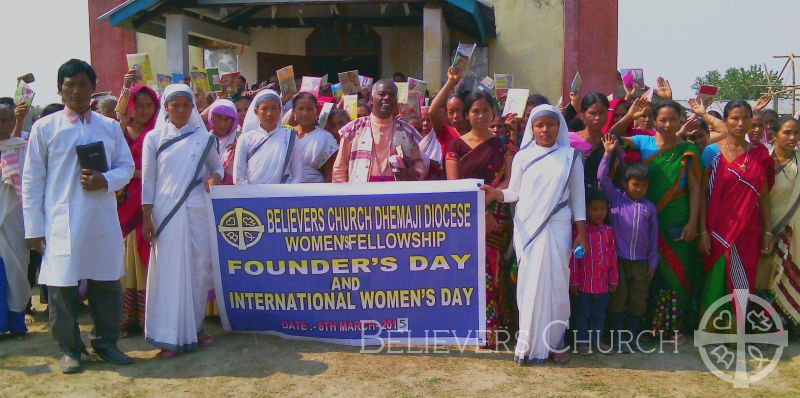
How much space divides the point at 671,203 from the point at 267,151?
2713 millimetres

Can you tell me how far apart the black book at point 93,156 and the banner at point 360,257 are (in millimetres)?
720

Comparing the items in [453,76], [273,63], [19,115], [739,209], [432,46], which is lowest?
[739,209]

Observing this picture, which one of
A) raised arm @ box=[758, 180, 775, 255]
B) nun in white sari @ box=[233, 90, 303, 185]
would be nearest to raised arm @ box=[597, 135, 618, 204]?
raised arm @ box=[758, 180, 775, 255]

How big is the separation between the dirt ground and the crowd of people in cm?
15

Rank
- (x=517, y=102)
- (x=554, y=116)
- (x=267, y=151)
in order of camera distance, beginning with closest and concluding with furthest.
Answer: (x=554, y=116), (x=267, y=151), (x=517, y=102)

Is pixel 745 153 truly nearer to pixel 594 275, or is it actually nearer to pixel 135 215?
pixel 594 275

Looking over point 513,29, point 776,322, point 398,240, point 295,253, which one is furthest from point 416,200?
point 513,29

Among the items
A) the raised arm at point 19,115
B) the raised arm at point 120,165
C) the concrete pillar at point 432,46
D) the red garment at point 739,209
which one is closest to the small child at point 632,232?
the red garment at point 739,209

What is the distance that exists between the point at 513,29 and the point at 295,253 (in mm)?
8560

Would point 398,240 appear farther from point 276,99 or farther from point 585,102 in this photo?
point 585,102

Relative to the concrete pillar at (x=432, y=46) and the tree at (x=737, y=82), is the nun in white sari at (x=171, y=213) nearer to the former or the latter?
the concrete pillar at (x=432, y=46)

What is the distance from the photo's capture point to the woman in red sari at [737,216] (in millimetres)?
4242

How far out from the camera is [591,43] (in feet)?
37.6

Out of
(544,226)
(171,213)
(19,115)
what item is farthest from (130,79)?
(544,226)
